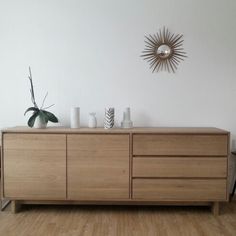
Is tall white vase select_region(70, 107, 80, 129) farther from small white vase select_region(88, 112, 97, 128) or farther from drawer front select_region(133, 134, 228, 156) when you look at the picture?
drawer front select_region(133, 134, 228, 156)

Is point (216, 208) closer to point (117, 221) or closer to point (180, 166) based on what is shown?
point (180, 166)

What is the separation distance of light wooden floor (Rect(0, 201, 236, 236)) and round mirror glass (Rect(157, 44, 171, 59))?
163 centimetres

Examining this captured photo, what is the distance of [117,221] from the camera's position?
101 inches

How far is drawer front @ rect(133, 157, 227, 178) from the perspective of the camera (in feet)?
8.75

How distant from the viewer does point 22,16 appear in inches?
121

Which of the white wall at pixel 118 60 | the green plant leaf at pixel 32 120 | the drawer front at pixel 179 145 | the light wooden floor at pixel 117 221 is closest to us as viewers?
the light wooden floor at pixel 117 221

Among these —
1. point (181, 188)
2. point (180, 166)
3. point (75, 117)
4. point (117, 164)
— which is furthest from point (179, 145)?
point (75, 117)

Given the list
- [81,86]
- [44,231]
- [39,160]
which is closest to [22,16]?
[81,86]

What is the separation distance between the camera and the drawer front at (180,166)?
2.67m

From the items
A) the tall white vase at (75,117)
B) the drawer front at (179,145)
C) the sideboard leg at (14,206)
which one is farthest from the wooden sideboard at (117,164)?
the tall white vase at (75,117)

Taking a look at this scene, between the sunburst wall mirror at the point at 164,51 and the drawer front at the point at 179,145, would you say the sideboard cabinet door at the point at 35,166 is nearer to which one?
the drawer front at the point at 179,145

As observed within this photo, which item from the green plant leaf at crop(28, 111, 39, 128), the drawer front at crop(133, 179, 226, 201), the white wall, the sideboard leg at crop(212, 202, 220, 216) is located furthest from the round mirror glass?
the sideboard leg at crop(212, 202, 220, 216)

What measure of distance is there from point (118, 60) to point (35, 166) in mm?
1417

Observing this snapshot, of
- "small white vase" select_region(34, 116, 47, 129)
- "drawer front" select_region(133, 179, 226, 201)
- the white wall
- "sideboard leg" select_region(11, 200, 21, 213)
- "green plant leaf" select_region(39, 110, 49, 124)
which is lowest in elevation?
"sideboard leg" select_region(11, 200, 21, 213)
